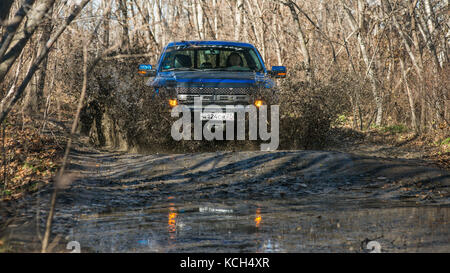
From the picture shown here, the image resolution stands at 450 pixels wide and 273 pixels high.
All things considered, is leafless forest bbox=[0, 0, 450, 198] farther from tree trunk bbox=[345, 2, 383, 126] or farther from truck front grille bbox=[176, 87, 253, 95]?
truck front grille bbox=[176, 87, 253, 95]

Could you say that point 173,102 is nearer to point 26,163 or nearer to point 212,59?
point 212,59

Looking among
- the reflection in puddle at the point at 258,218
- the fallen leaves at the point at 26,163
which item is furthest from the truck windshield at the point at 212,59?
the reflection in puddle at the point at 258,218

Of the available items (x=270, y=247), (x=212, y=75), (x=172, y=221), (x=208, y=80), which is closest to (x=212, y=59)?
(x=212, y=75)

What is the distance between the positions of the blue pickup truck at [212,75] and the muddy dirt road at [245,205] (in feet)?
3.41

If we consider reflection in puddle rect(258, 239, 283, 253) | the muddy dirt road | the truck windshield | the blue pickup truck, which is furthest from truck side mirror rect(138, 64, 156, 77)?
reflection in puddle rect(258, 239, 283, 253)

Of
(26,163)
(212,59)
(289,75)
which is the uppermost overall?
(212,59)

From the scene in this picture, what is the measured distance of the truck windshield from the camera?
40.8ft

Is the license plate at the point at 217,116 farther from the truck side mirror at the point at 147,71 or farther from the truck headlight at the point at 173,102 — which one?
the truck side mirror at the point at 147,71

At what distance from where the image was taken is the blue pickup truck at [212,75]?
1127cm

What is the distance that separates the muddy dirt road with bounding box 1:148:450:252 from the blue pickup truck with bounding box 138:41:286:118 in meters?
1.04

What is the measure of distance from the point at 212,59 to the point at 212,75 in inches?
45.1

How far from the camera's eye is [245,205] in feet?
25.7

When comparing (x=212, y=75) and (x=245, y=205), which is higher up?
(x=212, y=75)
